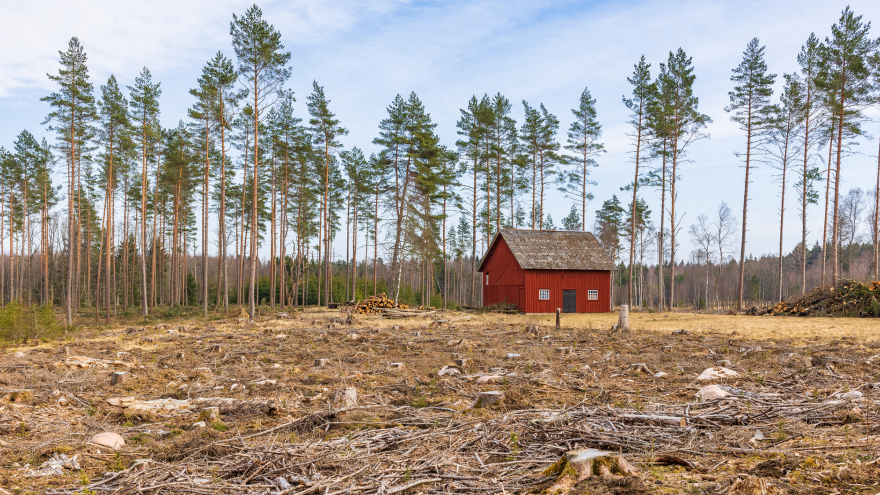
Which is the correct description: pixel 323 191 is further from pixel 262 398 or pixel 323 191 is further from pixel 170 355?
pixel 262 398

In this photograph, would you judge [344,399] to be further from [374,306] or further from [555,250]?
[555,250]

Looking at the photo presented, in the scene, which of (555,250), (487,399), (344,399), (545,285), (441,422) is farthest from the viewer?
(555,250)

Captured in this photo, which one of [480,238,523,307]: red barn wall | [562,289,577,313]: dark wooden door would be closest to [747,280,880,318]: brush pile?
[562,289,577,313]: dark wooden door

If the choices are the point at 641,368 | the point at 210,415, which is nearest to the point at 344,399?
the point at 210,415

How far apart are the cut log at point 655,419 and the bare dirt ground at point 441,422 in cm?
2

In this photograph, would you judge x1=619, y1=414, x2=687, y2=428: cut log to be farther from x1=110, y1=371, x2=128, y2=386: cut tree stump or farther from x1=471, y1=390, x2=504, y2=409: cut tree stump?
x1=110, y1=371, x2=128, y2=386: cut tree stump

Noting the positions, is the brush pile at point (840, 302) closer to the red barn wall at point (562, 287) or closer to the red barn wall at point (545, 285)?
the red barn wall at point (562, 287)

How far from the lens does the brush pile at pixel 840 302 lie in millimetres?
22750

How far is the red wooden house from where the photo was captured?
32.2 m

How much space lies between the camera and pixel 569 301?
1300 inches

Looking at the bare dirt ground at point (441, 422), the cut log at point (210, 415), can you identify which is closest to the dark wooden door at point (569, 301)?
the bare dirt ground at point (441, 422)

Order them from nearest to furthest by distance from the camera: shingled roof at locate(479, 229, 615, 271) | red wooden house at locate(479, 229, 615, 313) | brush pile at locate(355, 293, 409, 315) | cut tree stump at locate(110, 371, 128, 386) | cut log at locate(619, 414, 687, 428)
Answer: cut log at locate(619, 414, 687, 428) → cut tree stump at locate(110, 371, 128, 386) → brush pile at locate(355, 293, 409, 315) → red wooden house at locate(479, 229, 615, 313) → shingled roof at locate(479, 229, 615, 271)

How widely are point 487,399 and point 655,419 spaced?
231 centimetres

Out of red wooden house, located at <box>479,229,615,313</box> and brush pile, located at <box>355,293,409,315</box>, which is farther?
red wooden house, located at <box>479,229,615,313</box>
